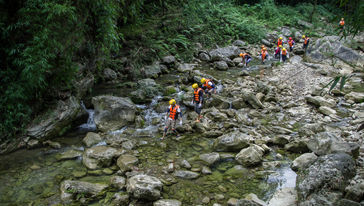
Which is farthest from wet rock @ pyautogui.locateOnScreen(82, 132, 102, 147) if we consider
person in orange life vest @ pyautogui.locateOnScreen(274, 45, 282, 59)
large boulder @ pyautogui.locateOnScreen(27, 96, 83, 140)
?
person in orange life vest @ pyautogui.locateOnScreen(274, 45, 282, 59)

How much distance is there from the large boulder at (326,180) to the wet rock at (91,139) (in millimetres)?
7033

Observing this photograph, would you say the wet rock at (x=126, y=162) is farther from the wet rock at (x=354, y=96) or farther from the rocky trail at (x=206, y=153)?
the wet rock at (x=354, y=96)

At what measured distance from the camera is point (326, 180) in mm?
4496

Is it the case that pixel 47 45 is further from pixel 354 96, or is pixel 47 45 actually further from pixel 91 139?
pixel 354 96

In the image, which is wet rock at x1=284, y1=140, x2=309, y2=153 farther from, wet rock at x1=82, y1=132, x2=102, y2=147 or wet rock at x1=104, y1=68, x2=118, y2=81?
wet rock at x1=104, y1=68, x2=118, y2=81

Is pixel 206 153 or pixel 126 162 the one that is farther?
pixel 206 153

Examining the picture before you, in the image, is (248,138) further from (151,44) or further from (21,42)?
(151,44)

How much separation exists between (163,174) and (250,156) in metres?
2.75

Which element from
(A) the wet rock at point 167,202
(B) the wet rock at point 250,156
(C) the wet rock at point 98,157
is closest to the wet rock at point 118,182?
(C) the wet rock at point 98,157

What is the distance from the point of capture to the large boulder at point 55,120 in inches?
333

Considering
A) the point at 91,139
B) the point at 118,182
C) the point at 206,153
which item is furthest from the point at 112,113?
the point at 206,153

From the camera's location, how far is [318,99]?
36.1ft

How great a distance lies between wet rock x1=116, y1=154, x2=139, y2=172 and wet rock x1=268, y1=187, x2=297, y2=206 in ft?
13.4

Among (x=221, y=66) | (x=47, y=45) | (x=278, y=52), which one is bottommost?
(x=221, y=66)
